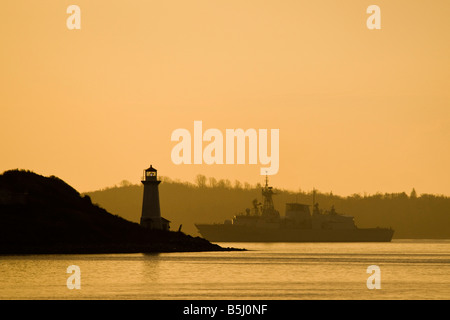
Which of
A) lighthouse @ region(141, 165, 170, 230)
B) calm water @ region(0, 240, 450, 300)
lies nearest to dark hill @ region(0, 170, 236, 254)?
lighthouse @ region(141, 165, 170, 230)

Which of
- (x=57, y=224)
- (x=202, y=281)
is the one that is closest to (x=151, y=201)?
(x=57, y=224)

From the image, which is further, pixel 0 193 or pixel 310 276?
pixel 0 193

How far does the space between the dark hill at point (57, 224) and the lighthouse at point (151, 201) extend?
5.16 feet

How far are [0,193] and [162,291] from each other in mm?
51612

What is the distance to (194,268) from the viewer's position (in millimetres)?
77062

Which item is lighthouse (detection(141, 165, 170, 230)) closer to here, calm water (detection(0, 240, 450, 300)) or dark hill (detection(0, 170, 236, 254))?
dark hill (detection(0, 170, 236, 254))

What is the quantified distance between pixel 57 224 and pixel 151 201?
10.5 meters

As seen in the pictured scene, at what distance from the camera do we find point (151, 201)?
3932 inches

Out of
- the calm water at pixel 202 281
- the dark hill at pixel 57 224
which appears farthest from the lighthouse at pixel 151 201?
the calm water at pixel 202 281

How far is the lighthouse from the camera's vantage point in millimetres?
98375

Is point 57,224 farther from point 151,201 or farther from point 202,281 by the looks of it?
point 202,281
